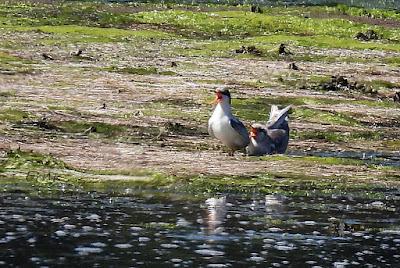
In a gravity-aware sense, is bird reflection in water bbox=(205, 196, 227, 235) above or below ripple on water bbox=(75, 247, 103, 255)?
below

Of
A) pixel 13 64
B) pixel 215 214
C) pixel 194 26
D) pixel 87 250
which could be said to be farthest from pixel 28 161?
pixel 194 26

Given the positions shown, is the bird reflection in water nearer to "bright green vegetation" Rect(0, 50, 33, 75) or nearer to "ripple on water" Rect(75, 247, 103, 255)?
"ripple on water" Rect(75, 247, 103, 255)

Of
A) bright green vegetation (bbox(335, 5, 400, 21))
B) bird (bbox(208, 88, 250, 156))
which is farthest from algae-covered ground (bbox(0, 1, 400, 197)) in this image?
bright green vegetation (bbox(335, 5, 400, 21))

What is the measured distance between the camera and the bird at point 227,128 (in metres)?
29.2

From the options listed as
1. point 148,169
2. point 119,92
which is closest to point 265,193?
point 148,169

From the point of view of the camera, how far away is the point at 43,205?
2178 cm

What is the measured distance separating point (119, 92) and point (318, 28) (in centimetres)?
3552

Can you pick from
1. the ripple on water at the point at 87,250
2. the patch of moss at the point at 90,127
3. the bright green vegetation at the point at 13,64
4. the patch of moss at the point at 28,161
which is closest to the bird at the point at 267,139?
the patch of moss at the point at 90,127

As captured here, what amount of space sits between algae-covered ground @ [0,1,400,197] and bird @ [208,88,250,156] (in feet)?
1.71

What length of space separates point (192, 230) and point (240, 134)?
9.10 metres

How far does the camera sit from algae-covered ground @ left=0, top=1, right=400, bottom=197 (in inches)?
1040

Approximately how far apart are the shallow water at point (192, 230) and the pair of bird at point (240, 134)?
505 centimetres

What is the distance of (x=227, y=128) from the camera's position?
29359 millimetres

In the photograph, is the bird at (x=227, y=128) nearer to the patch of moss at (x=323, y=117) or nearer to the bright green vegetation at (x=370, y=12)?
the patch of moss at (x=323, y=117)
